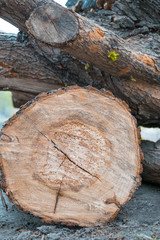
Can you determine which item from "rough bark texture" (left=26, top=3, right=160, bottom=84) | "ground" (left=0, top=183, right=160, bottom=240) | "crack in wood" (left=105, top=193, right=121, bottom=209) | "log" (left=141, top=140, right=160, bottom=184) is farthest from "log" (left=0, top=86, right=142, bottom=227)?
"log" (left=141, top=140, right=160, bottom=184)

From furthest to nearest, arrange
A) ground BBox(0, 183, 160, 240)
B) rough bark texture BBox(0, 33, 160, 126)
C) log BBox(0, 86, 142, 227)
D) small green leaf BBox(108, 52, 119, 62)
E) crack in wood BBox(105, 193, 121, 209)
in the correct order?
rough bark texture BBox(0, 33, 160, 126) < small green leaf BBox(108, 52, 119, 62) < crack in wood BBox(105, 193, 121, 209) < log BBox(0, 86, 142, 227) < ground BBox(0, 183, 160, 240)

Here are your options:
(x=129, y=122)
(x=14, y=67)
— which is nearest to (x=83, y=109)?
(x=129, y=122)

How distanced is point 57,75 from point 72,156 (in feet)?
4.36

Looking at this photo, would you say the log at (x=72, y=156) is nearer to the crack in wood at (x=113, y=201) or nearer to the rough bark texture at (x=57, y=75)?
the crack in wood at (x=113, y=201)

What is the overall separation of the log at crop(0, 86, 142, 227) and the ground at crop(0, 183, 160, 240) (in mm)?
107

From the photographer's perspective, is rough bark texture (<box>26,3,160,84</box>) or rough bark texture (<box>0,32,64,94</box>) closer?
rough bark texture (<box>26,3,160,84</box>)

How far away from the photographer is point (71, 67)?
113 inches

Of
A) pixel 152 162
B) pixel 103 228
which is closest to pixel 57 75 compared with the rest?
pixel 152 162

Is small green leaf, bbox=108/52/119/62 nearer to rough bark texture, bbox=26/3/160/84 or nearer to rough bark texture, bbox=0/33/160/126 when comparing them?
rough bark texture, bbox=26/3/160/84

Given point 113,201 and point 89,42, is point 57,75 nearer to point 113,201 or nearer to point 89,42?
point 89,42

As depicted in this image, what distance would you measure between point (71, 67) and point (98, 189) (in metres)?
1.48

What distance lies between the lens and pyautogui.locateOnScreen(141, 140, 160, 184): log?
9.34 ft

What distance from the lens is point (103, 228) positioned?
205cm

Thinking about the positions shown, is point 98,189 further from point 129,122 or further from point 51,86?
point 51,86
